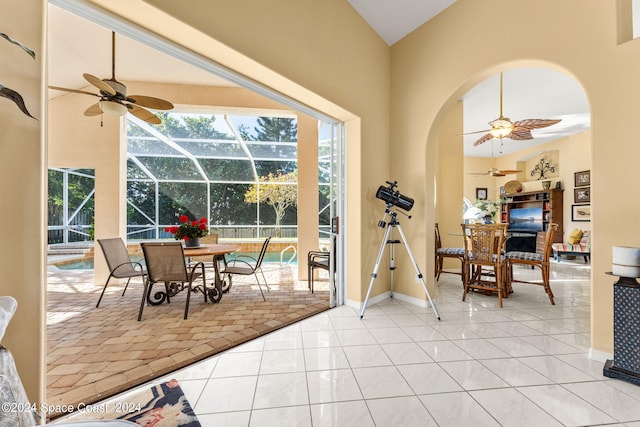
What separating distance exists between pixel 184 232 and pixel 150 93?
8.69 feet

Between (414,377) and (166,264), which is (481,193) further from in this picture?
(166,264)

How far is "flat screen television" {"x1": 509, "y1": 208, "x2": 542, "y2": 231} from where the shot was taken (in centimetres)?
747

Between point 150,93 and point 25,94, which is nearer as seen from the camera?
point 25,94

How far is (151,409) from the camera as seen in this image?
57.2 inches

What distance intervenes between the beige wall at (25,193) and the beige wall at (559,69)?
314 cm

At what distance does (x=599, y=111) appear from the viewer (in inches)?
76.2

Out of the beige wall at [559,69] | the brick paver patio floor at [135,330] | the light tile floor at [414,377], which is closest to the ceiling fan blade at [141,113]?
the brick paver patio floor at [135,330]

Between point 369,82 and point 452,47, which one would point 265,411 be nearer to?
point 369,82

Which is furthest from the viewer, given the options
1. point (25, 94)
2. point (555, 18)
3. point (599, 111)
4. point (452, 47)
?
point (452, 47)

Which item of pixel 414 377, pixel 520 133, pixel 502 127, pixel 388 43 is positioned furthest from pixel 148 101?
→ pixel 520 133

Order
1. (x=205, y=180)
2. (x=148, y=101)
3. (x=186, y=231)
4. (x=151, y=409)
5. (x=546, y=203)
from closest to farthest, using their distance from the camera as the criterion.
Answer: (x=151, y=409) < (x=148, y=101) < (x=186, y=231) < (x=546, y=203) < (x=205, y=180)

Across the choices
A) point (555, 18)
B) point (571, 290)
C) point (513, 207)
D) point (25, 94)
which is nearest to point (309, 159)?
point (555, 18)

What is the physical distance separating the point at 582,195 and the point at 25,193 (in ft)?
30.4

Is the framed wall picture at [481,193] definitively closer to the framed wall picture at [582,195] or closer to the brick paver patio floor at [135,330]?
the framed wall picture at [582,195]
